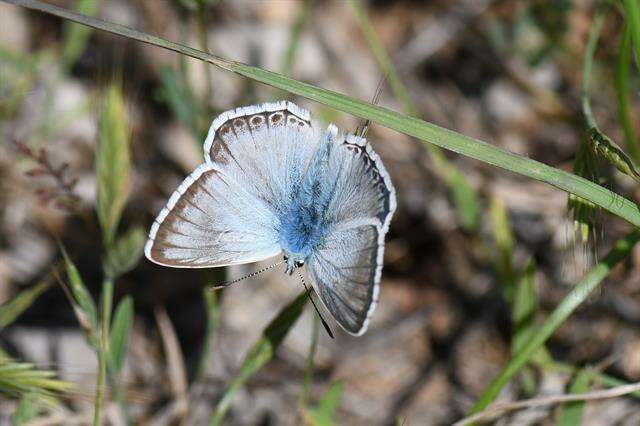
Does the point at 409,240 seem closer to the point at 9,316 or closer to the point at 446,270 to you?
the point at 446,270

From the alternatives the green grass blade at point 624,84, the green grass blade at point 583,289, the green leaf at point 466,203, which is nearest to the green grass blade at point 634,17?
the green grass blade at point 624,84

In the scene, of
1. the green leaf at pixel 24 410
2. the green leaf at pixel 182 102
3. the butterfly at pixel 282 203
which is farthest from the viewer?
the green leaf at pixel 182 102

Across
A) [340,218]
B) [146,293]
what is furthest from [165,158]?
[340,218]

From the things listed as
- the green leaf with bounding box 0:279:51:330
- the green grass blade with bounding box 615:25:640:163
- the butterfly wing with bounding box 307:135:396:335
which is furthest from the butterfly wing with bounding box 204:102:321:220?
the green grass blade with bounding box 615:25:640:163

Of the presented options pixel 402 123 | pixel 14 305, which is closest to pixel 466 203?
pixel 402 123

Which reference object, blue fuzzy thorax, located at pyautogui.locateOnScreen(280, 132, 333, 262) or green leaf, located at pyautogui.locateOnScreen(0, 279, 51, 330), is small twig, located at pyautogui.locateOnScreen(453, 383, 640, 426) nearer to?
blue fuzzy thorax, located at pyautogui.locateOnScreen(280, 132, 333, 262)

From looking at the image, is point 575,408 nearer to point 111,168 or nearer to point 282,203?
point 282,203

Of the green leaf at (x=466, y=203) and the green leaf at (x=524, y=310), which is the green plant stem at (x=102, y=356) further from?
the green leaf at (x=466, y=203)
